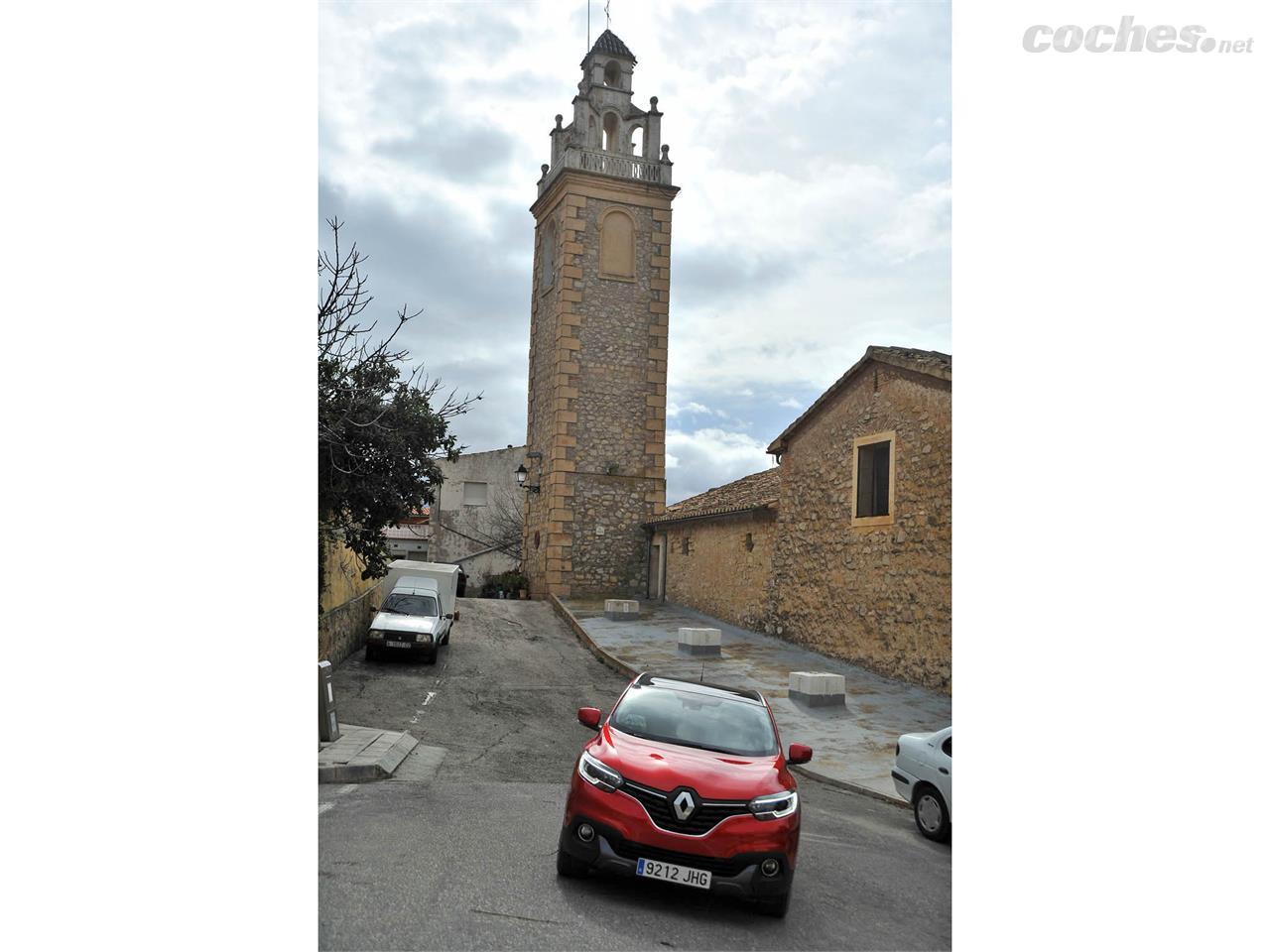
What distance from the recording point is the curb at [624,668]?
32.9 ft

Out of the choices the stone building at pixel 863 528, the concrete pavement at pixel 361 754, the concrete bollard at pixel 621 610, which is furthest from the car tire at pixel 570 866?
the concrete bollard at pixel 621 610

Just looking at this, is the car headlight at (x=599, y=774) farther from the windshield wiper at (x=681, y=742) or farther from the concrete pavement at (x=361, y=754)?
the concrete pavement at (x=361, y=754)

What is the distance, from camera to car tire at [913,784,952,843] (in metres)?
8.35

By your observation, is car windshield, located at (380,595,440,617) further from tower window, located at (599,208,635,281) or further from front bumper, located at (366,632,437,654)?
tower window, located at (599,208,635,281)

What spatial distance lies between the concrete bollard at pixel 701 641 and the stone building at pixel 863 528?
172cm

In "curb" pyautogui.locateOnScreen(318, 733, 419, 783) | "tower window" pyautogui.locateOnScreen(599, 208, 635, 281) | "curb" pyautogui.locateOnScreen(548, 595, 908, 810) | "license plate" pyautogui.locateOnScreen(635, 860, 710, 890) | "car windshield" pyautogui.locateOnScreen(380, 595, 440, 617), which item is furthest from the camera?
"tower window" pyautogui.locateOnScreen(599, 208, 635, 281)

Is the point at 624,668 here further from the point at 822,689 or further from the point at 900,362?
the point at 900,362

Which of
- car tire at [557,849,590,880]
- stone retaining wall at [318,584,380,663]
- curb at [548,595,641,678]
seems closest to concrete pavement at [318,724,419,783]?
stone retaining wall at [318,584,380,663]

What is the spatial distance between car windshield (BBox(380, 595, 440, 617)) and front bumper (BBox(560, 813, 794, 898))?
1256cm
